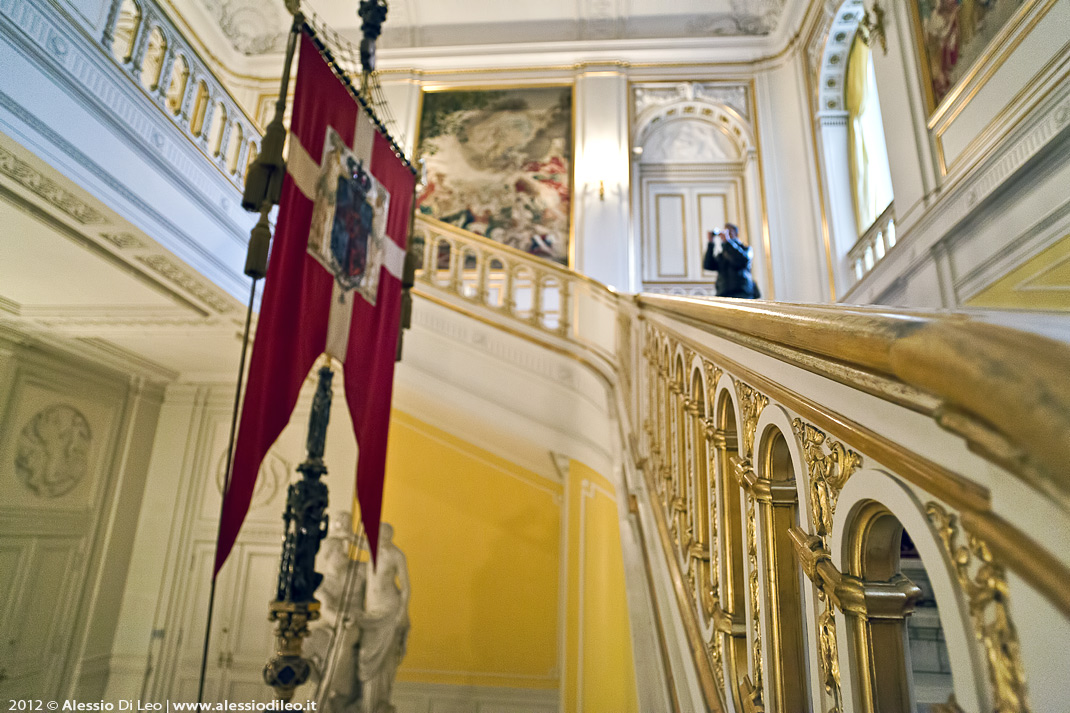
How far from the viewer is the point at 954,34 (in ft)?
15.2

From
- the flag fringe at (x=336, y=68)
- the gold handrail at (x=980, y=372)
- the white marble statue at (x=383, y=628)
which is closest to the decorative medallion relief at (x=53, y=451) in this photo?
the white marble statue at (x=383, y=628)

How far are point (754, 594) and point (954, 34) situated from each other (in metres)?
5.40

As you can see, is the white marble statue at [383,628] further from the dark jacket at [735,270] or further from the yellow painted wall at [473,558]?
the dark jacket at [735,270]

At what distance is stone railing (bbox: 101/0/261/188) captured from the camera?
10.7 feet

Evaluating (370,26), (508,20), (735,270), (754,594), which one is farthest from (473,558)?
(508,20)

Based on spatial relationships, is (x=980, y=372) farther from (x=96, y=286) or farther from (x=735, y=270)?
(x=96, y=286)

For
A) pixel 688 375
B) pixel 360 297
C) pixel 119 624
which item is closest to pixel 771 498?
pixel 688 375

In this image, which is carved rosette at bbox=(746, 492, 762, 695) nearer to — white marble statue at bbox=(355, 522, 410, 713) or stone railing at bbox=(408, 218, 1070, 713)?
stone railing at bbox=(408, 218, 1070, 713)

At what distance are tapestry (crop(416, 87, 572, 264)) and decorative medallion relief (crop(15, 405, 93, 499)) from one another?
16.0 ft

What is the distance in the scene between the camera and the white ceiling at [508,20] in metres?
8.88

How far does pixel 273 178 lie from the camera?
2.69m

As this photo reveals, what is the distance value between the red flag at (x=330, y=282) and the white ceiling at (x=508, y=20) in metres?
6.28

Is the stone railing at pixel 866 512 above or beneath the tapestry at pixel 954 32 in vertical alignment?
beneath

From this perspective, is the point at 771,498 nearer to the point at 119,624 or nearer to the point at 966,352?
the point at 966,352
